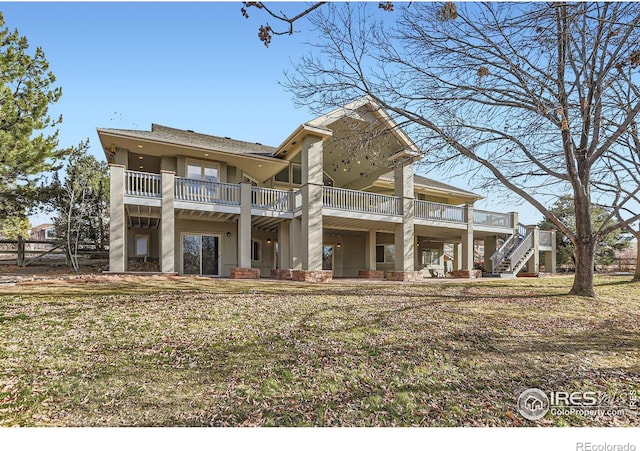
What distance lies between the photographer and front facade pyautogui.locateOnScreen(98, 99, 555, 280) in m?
12.9

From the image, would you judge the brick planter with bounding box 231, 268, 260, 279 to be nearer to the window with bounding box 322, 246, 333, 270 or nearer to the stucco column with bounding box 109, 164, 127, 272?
the stucco column with bounding box 109, 164, 127, 272

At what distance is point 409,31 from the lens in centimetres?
917

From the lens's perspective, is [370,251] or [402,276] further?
[370,251]

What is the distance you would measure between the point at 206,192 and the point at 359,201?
6955 mm

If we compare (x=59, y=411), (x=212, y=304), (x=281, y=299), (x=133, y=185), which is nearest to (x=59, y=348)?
(x=59, y=411)

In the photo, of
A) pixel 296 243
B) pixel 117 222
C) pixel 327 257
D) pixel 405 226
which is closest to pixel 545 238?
pixel 405 226

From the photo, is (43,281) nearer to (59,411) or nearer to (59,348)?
(59,348)

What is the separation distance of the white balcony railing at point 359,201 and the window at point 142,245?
32.5ft

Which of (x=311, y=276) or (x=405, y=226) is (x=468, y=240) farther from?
(x=311, y=276)

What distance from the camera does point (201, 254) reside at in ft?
53.3

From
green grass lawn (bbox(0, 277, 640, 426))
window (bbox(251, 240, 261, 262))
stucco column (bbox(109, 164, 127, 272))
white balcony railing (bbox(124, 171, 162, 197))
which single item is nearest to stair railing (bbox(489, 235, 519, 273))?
green grass lawn (bbox(0, 277, 640, 426))

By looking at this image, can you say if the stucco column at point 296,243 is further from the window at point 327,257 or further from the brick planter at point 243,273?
the window at point 327,257
